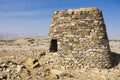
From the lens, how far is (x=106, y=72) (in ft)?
48.4

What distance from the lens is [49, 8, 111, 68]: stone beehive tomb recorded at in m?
15.2

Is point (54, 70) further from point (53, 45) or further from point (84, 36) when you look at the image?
point (84, 36)

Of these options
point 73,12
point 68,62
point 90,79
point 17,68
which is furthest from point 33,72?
point 73,12

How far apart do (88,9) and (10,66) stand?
5513 millimetres

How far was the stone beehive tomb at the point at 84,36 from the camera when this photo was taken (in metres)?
15.2

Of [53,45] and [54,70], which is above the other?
[53,45]

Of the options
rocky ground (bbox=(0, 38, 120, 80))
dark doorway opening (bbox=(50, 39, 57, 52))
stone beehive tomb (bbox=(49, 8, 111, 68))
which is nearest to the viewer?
rocky ground (bbox=(0, 38, 120, 80))

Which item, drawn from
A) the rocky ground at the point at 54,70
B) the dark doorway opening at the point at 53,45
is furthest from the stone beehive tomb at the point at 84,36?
the dark doorway opening at the point at 53,45

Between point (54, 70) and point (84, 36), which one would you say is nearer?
point (54, 70)

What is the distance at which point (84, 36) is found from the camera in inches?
605

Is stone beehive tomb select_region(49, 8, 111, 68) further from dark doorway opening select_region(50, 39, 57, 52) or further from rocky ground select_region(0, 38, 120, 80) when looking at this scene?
dark doorway opening select_region(50, 39, 57, 52)

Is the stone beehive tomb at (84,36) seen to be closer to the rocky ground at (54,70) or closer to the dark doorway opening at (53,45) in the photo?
the rocky ground at (54,70)

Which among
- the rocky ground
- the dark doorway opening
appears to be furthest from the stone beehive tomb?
the dark doorway opening

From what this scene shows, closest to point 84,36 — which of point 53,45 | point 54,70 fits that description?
point 53,45
